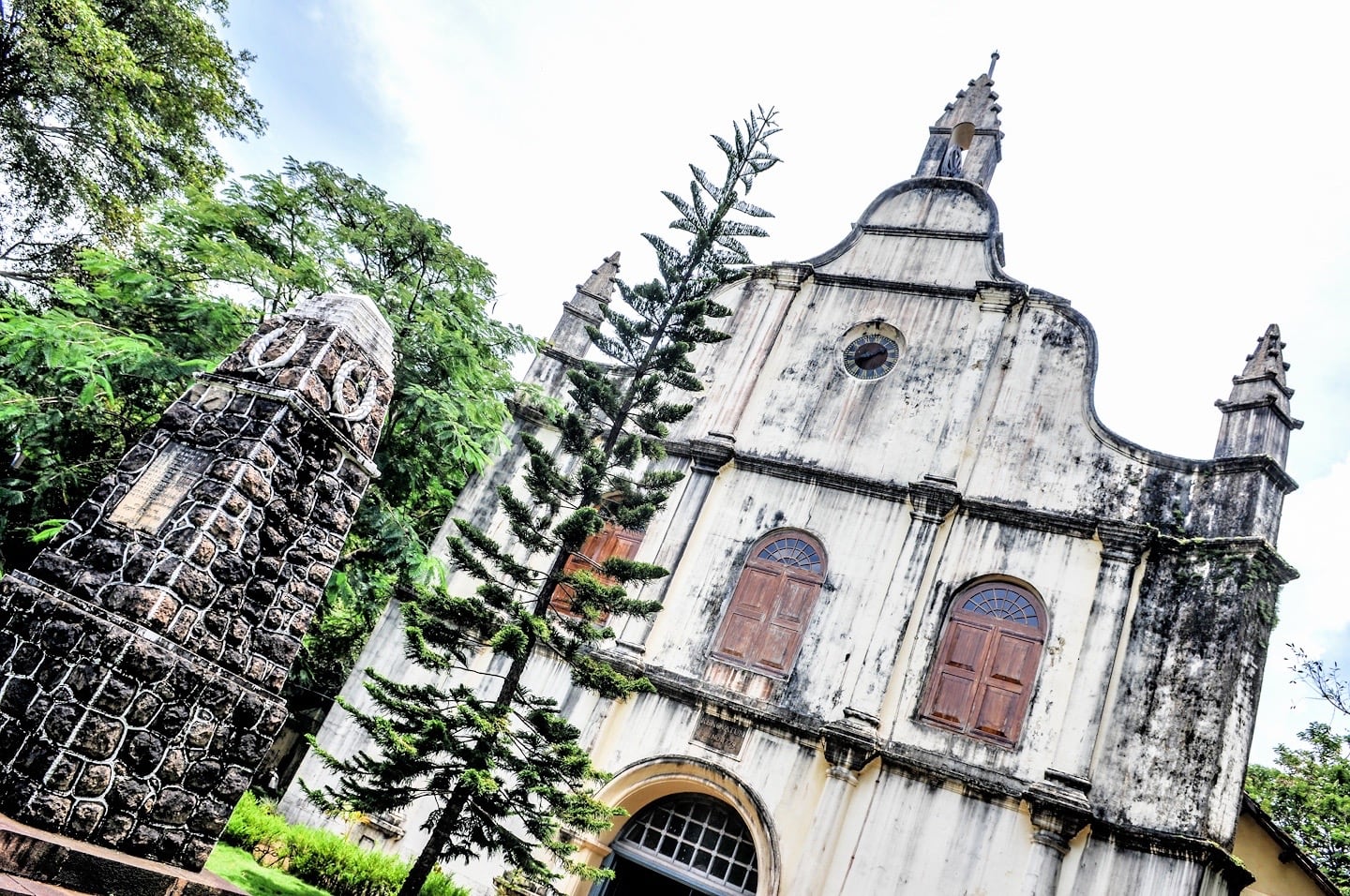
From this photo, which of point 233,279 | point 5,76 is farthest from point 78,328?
point 5,76

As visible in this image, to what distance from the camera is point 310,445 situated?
472 centimetres

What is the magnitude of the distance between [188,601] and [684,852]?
707 cm

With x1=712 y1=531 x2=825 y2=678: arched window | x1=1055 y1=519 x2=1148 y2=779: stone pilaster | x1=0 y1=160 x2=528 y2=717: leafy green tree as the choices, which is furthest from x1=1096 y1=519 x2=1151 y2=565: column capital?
x1=0 y1=160 x2=528 y2=717: leafy green tree

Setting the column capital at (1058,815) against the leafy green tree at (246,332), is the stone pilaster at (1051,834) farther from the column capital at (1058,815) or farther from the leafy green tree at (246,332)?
the leafy green tree at (246,332)

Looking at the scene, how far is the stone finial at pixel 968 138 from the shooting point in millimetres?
13648

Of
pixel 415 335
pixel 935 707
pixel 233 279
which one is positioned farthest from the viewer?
pixel 415 335

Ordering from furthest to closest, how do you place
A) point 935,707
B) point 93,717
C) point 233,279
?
point 233,279 → point 935,707 → point 93,717

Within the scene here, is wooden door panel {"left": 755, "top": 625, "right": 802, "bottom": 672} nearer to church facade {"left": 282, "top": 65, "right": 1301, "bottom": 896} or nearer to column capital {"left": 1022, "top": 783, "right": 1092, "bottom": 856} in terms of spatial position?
church facade {"left": 282, "top": 65, "right": 1301, "bottom": 896}

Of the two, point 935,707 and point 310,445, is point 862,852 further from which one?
point 310,445

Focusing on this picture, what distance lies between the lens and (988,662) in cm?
917

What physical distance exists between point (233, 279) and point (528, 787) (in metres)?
6.81

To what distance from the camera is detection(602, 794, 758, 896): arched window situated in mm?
9047

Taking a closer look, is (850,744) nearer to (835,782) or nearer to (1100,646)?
(835,782)

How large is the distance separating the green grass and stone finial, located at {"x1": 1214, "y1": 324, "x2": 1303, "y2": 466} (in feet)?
35.4
